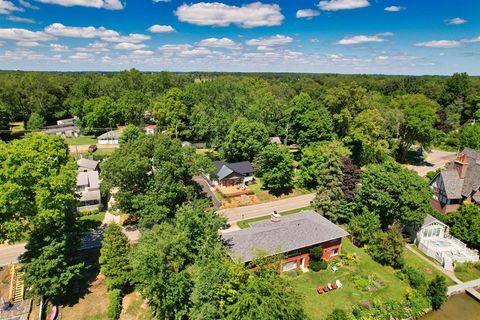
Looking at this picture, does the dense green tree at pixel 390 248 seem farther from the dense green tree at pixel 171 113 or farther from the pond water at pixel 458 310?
the dense green tree at pixel 171 113

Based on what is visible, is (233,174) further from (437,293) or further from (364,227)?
(437,293)

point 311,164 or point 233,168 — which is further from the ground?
point 311,164

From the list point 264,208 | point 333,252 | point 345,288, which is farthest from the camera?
point 264,208

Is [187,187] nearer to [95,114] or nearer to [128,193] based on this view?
[128,193]

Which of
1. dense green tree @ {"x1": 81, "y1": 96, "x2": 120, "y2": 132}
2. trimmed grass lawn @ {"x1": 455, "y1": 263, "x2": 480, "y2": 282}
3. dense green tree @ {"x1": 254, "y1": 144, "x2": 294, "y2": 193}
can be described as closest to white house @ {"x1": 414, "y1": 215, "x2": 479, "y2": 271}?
trimmed grass lawn @ {"x1": 455, "y1": 263, "x2": 480, "y2": 282}

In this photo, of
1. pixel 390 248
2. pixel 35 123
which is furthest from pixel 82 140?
pixel 390 248

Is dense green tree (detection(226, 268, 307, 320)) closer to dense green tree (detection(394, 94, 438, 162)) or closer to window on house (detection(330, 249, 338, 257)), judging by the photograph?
window on house (detection(330, 249, 338, 257))
